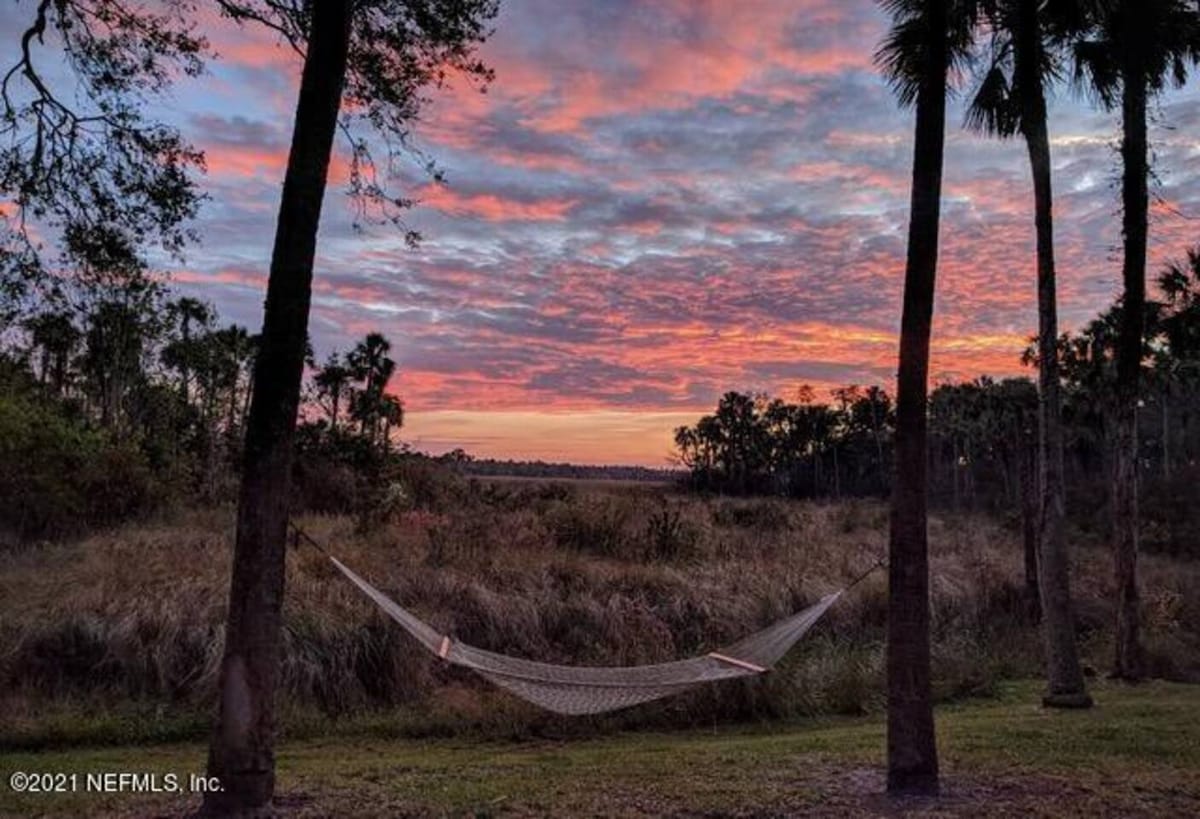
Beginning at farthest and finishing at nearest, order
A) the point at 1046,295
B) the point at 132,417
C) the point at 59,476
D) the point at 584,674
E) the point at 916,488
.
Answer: the point at 132,417 < the point at 59,476 < the point at 1046,295 < the point at 584,674 < the point at 916,488

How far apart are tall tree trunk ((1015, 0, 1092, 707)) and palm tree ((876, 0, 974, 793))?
4607mm

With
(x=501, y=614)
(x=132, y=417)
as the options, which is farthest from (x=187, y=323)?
(x=501, y=614)

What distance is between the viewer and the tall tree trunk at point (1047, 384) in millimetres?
9984

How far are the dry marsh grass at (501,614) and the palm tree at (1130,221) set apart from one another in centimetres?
176

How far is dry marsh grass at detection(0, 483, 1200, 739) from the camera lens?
9.81 meters

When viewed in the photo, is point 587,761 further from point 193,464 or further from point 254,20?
point 193,464

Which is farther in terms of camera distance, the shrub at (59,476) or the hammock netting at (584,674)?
the shrub at (59,476)

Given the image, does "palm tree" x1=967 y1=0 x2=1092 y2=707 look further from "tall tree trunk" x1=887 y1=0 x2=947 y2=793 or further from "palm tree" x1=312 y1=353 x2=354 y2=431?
"palm tree" x1=312 y1=353 x2=354 y2=431

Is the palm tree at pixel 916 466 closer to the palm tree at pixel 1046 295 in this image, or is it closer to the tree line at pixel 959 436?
the palm tree at pixel 1046 295

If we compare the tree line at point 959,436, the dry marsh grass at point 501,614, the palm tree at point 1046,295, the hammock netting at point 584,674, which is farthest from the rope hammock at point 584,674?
the tree line at point 959,436

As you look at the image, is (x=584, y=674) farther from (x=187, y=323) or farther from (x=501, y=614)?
(x=187, y=323)

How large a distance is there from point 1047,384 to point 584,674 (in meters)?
6.08

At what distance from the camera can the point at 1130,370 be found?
39.6 feet

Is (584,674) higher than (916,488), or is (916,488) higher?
(916,488)
